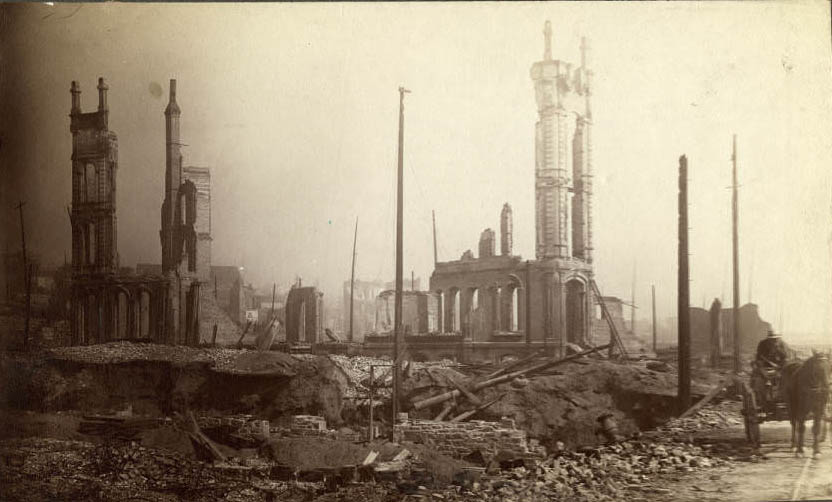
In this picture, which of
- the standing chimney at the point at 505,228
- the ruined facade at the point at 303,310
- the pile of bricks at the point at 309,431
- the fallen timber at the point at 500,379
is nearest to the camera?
the pile of bricks at the point at 309,431

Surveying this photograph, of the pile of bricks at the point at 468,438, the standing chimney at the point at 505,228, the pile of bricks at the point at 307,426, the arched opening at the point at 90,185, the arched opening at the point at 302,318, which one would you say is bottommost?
the pile of bricks at the point at 468,438

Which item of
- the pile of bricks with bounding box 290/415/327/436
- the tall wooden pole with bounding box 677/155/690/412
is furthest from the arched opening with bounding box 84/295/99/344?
the tall wooden pole with bounding box 677/155/690/412

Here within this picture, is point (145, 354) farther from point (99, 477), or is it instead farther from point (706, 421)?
point (706, 421)

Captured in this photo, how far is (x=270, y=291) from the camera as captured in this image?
6.64m

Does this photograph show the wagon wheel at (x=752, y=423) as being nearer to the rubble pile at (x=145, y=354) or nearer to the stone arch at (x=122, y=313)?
the rubble pile at (x=145, y=354)

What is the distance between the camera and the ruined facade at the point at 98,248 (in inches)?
255

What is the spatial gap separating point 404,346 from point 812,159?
4134 mm

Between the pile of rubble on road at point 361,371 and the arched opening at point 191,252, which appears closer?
the arched opening at point 191,252

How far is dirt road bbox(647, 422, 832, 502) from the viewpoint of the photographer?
21.5 feet

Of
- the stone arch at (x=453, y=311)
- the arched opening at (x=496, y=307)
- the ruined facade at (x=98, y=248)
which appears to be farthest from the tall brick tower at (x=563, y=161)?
the ruined facade at (x=98, y=248)

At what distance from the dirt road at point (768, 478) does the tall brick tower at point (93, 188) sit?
5.03 metres

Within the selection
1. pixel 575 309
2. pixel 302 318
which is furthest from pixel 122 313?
pixel 575 309

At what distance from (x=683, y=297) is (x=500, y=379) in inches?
70.9

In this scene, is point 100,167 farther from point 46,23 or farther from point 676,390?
point 676,390
